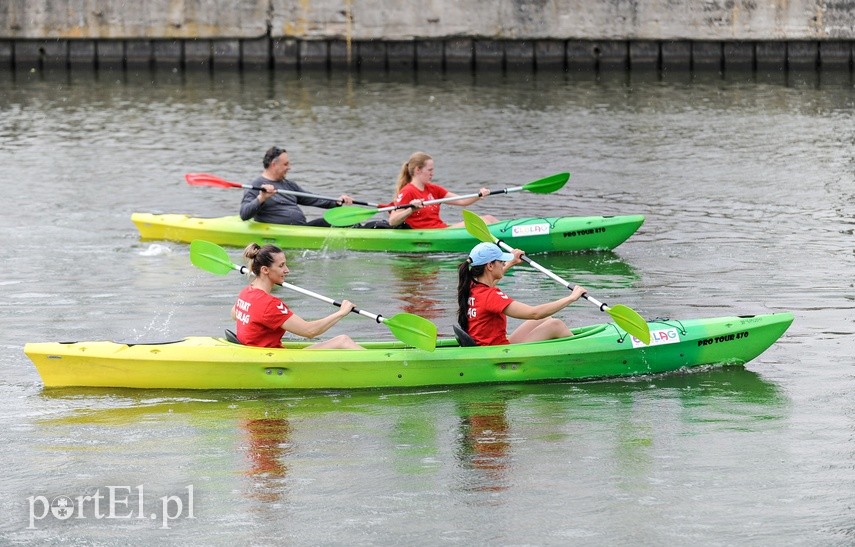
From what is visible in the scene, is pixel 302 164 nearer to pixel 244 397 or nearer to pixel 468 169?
pixel 468 169

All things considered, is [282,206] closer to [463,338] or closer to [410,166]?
[410,166]

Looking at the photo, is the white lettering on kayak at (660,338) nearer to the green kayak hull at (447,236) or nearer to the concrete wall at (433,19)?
the green kayak hull at (447,236)

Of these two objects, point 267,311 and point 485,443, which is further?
point 267,311

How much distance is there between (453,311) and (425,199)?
243 centimetres

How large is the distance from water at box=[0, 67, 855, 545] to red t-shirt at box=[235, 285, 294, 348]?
444 millimetres

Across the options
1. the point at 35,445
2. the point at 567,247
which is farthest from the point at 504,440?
the point at 567,247

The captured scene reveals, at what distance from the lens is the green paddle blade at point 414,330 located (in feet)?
32.9

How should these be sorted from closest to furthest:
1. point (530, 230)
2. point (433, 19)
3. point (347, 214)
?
point (530, 230) → point (347, 214) → point (433, 19)

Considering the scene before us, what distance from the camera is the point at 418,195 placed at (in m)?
14.7

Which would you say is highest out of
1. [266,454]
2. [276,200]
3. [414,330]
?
[276,200]

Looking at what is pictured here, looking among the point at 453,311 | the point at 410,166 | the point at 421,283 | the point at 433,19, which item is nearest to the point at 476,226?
the point at 453,311

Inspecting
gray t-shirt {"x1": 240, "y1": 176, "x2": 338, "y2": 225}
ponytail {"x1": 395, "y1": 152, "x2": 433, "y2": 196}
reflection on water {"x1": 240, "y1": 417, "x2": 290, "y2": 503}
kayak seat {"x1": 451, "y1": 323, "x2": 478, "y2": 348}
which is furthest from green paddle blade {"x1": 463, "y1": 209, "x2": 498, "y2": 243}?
gray t-shirt {"x1": 240, "y1": 176, "x2": 338, "y2": 225}

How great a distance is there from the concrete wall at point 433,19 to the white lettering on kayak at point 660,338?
18.8 m

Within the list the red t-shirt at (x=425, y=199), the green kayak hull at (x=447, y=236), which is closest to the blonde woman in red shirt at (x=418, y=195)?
the red t-shirt at (x=425, y=199)
